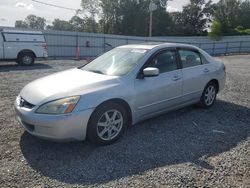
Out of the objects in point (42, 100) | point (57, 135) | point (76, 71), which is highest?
point (76, 71)

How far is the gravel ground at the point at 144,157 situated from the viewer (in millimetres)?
3213

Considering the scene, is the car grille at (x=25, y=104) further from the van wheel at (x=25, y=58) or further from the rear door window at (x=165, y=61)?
the van wheel at (x=25, y=58)

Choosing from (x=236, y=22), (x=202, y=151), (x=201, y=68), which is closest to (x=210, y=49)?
(x=201, y=68)

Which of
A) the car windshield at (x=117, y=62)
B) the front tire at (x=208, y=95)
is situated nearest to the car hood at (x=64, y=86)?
the car windshield at (x=117, y=62)

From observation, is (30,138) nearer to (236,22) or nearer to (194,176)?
(194,176)

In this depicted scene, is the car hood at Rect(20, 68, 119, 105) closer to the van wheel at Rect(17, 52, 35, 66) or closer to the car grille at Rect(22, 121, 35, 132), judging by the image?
the car grille at Rect(22, 121, 35, 132)

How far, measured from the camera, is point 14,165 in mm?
3494

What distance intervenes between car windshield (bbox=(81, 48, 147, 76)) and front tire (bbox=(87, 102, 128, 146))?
0.67 metres

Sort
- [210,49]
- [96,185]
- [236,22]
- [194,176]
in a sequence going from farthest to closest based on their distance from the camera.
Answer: [236,22] → [210,49] → [194,176] → [96,185]

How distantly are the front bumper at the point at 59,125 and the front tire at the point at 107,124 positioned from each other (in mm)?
122

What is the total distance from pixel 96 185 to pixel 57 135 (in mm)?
949

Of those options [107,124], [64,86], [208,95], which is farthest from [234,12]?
[64,86]

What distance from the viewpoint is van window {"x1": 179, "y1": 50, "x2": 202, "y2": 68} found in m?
5.41

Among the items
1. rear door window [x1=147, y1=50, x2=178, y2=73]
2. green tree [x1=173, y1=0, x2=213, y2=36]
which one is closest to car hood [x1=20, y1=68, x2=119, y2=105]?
rear door window [x1=147, y1=50, x2=178, y2=73]
